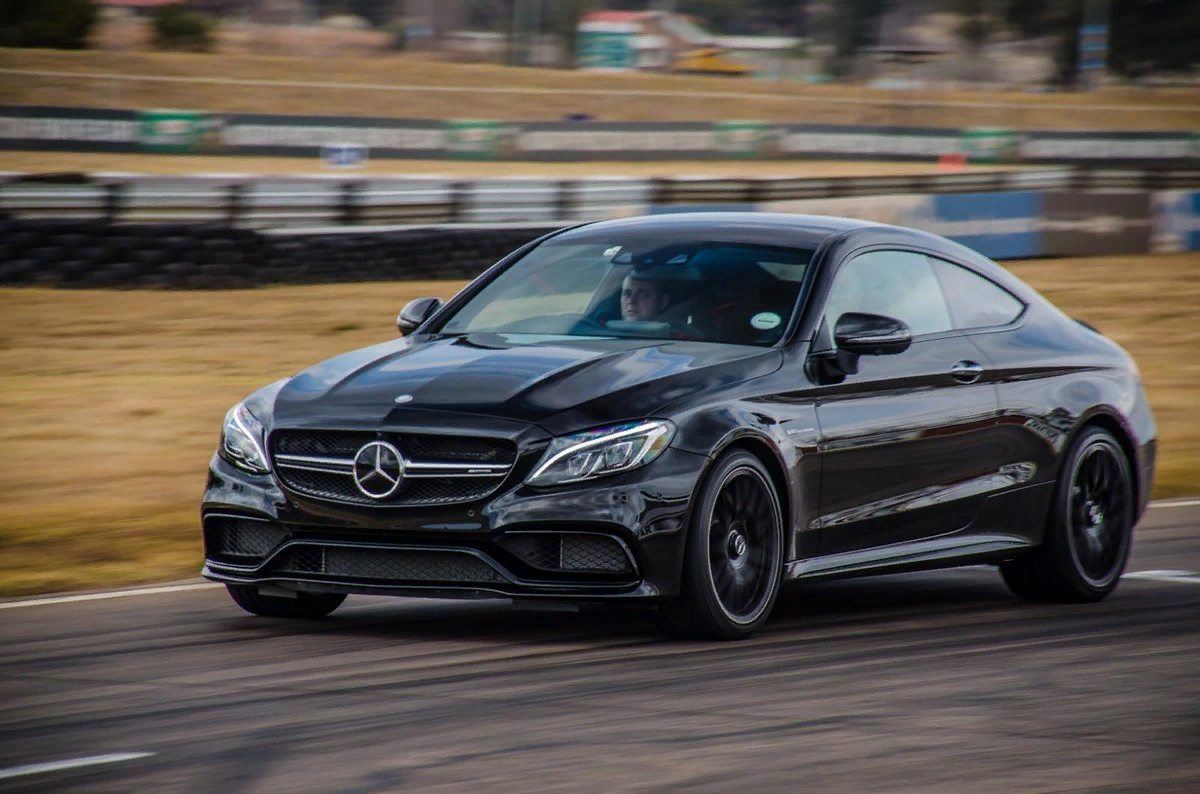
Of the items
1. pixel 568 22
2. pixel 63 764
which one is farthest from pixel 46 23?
pixel 63 764

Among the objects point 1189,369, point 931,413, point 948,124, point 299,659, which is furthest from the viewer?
point 948,124

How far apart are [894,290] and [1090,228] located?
22.1 m

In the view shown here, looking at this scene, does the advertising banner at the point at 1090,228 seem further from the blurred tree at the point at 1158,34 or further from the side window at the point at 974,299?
the blurred tree at the point at 1158,34

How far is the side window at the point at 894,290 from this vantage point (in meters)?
7.78

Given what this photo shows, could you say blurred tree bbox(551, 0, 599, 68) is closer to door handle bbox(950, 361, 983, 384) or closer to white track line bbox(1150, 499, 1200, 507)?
white track line bbox(1150, 499, 1200, 507)

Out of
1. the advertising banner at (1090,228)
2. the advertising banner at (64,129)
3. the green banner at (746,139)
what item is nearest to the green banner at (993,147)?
the green banner at (746,139)

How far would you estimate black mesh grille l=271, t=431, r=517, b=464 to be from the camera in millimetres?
6621

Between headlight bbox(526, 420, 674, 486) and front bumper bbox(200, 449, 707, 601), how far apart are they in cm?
3

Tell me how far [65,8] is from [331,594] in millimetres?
75313

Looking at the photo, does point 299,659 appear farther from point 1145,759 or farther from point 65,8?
point 65,8

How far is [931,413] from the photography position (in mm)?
7797

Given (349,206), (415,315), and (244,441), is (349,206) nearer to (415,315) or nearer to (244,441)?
(415,315)

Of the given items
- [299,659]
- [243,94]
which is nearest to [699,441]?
[299,659]

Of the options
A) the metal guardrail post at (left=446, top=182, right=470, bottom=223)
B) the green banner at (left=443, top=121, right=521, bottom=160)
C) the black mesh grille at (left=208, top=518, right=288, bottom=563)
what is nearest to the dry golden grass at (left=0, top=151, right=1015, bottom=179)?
the green banner at (left=443, top=121, right=521, bottom=160)
